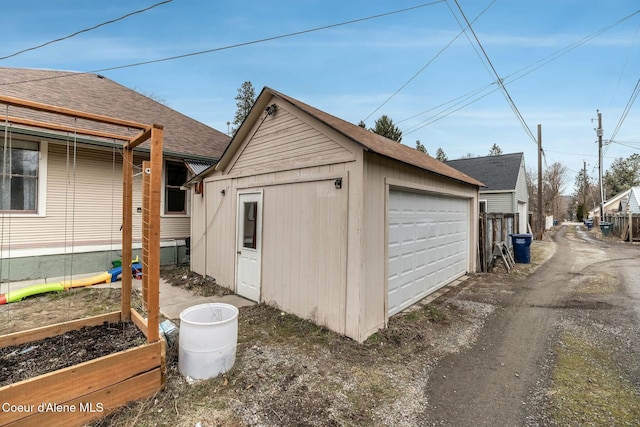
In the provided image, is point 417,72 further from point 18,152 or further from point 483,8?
point 18,152

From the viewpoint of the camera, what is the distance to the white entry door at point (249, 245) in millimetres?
5453

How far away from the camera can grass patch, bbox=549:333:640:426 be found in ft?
8.15

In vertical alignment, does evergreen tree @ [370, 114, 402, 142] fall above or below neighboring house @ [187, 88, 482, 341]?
above

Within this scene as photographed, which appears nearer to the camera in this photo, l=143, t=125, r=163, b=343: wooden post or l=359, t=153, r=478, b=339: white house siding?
l=143, t=125, r=163, b=343: wooden post

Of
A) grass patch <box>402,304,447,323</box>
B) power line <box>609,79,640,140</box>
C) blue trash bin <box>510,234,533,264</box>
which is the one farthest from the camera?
power line <box>609,79,640,140</box>

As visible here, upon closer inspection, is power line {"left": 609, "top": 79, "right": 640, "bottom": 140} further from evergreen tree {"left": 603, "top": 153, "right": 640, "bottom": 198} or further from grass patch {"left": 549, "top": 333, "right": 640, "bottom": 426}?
evergreen tree {"left": 603, "top": 153, "right": 640, "bottom": 198}

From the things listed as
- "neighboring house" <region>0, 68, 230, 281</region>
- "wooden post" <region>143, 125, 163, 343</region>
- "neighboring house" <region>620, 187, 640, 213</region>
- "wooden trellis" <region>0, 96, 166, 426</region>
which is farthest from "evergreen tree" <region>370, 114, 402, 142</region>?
"wooden trellis" <region>0, 96, 166, 426</region>

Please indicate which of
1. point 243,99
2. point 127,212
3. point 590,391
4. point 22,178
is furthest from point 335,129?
point 243,99

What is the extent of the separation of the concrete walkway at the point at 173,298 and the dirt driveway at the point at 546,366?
378cm

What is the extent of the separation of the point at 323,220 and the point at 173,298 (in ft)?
12.0

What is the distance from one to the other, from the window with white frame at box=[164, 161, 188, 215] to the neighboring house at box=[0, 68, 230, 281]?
0.03 metres

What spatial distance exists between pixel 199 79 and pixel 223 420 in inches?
455

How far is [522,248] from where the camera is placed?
9.54 m

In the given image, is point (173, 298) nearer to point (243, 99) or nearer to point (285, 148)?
point (285, 148)
